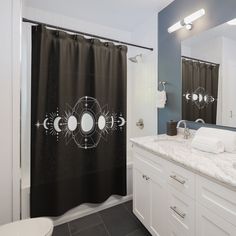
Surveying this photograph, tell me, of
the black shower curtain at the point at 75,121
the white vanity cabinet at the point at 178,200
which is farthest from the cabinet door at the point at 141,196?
the black shower curtain at the point at 75,121

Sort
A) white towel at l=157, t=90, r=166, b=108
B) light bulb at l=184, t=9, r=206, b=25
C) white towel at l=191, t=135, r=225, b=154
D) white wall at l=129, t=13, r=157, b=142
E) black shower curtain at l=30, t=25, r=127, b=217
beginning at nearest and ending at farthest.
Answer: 1. white towel at l=191, t=135, r=225, b=154
2. light bulb at l=184, t=9, r=206, b=25
3. black shower curtain at l=30, t=25, r=127, b=217
4. white towel at l=157, t=90, r=166, b=108
5. white wall at l=129, t=13, r=157, b=142

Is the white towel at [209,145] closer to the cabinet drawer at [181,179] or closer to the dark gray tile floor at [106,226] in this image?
the cabinet drawer at [181,179]

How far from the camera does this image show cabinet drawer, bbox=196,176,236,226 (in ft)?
2.58

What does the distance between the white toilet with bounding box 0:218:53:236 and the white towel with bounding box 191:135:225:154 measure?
1.18m

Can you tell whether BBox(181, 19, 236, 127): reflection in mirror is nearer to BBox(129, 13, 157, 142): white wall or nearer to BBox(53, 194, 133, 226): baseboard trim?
BBox(129, 13, 157, 142): white wall

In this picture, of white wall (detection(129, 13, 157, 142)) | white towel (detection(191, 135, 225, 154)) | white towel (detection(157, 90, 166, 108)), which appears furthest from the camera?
white wall (detection(129, 13, 157, 142))

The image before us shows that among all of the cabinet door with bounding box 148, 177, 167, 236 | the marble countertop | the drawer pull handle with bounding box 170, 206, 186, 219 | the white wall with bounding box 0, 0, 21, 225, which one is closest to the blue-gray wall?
the marble countertop

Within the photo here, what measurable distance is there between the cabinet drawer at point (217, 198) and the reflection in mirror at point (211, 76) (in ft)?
2.42

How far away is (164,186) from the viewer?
123 cm

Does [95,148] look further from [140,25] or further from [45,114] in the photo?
[140,25]

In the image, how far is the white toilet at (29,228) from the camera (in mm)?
984

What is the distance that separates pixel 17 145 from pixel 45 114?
1.42 feet

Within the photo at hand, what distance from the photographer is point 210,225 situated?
893mm

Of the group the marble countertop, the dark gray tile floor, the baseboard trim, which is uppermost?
the marble countertop
